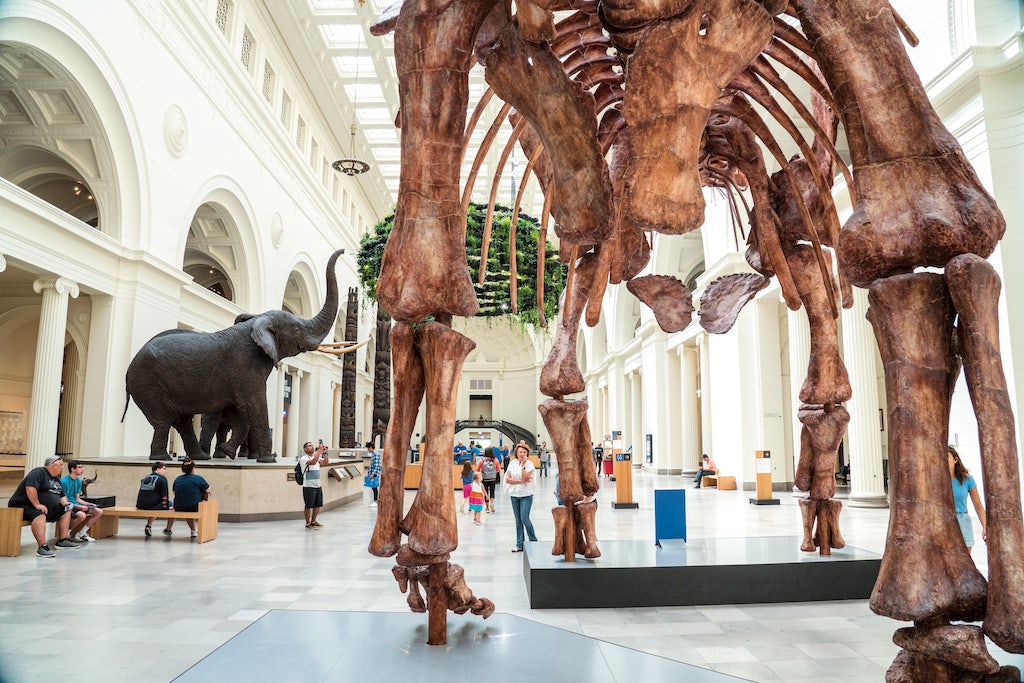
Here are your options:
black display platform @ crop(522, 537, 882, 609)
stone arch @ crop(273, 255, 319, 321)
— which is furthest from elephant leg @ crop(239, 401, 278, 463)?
stone arch @ crop(273, 255, 319, 321)

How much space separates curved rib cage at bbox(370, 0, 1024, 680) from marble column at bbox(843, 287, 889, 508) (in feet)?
35.9

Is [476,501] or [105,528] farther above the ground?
[476,501]

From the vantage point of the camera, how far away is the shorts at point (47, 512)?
8484 mm

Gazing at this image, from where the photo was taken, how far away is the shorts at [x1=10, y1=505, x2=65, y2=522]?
848 cm

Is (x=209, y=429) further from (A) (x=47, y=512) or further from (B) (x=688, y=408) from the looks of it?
(B) (x=688, y=408)

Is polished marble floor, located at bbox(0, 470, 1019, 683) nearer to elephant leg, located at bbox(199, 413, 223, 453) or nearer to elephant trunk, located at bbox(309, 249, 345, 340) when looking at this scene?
elephant leg, located at bbox(199, 413, 223, 453)

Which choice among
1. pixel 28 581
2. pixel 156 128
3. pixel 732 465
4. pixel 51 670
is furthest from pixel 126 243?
pixel 732 465

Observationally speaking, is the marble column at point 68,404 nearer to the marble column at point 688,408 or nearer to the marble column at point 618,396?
the marble column at point 688,408

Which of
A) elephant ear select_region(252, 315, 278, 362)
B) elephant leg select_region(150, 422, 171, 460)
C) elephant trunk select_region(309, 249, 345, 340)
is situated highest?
elephant trunk select_region(309, 249, 345, 340)

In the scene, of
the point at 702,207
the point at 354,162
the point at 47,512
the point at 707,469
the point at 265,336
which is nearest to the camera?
the point at 702,207

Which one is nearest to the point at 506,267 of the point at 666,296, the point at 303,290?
the point at 666,296

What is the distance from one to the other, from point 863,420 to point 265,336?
12229mm

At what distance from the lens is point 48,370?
14.1 meters

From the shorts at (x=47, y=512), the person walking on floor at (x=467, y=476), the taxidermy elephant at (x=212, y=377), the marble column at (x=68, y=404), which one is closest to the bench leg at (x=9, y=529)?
the shorts at (x=47, y=512)
